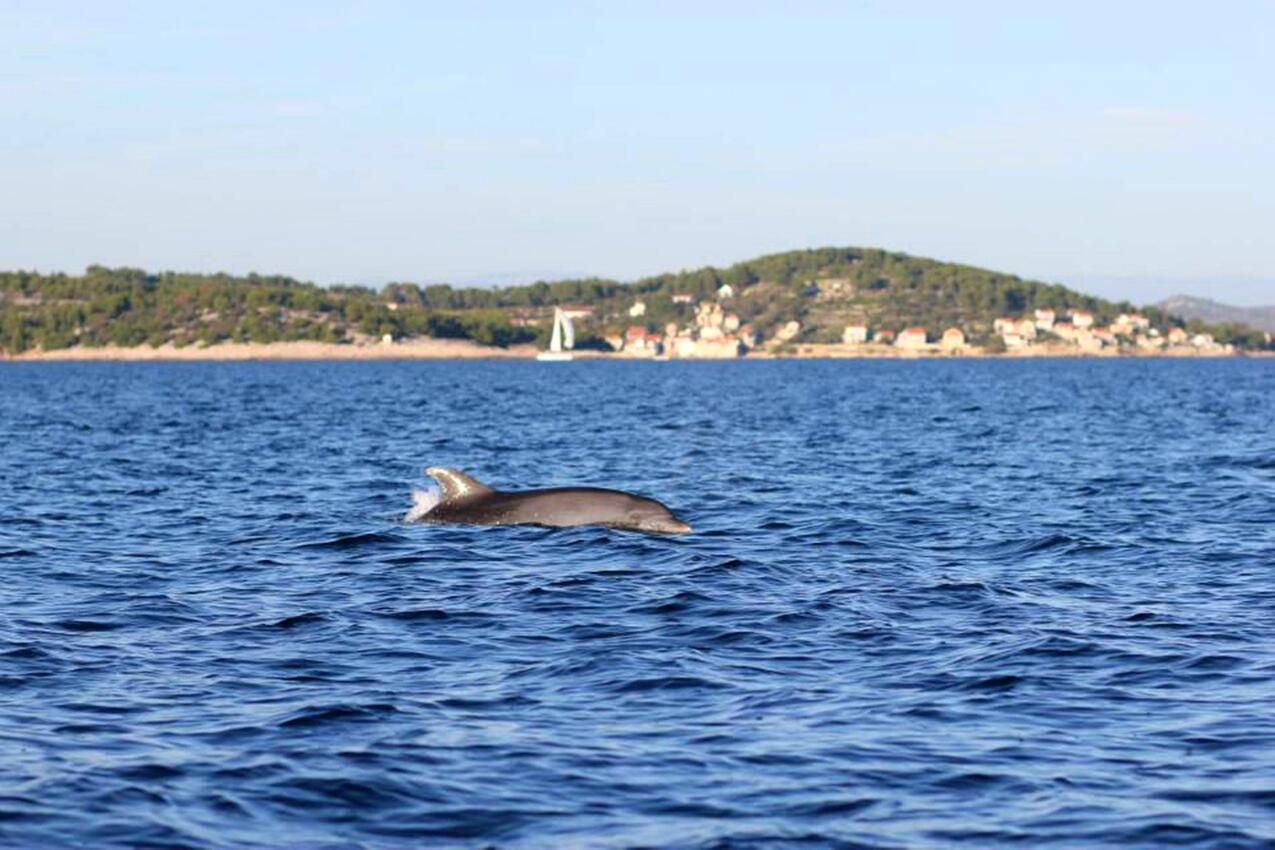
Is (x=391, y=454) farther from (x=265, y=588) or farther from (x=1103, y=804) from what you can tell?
(x=1103, y=804)

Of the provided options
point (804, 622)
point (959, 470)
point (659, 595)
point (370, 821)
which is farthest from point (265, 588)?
point (959, 470)

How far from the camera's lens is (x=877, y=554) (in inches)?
993

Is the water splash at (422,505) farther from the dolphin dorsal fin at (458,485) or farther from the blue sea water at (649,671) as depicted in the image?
the dolphin dorsal fin at (458,485)

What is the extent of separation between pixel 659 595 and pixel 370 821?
9410 millimetres

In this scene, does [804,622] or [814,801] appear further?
[804,622]

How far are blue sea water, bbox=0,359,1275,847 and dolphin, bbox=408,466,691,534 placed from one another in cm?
49

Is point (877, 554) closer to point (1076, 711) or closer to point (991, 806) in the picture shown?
point (1076, 711)

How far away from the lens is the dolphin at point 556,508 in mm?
27062

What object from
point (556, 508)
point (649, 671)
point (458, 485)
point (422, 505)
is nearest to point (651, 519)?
point (556, 508)

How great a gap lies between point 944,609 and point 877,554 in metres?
5.41

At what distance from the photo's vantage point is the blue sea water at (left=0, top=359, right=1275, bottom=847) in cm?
1178

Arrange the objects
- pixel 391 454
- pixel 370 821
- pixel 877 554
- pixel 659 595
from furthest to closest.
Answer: pixel 391 454 → pixel 877 554 → pixel 659 595 → pixel 370 821

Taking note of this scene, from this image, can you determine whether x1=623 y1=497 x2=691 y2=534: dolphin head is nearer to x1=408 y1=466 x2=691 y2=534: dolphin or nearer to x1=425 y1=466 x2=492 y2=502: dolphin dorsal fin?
x1=408 y1=466 x2=691 y2=534: dolphin

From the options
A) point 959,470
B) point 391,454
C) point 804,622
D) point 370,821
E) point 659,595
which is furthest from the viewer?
point 391,454
